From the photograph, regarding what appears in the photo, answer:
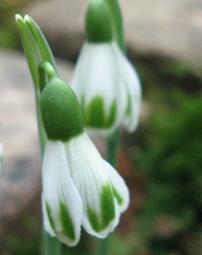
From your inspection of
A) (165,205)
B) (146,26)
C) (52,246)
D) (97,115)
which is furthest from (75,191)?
(146,26)

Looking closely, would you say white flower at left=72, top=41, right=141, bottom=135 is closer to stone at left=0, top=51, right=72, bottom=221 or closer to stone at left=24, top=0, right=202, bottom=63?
stone at left=0, top=51, right=72, bottom=221

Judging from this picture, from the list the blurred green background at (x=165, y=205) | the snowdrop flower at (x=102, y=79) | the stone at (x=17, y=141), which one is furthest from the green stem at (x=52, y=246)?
the stone at (x=17, y=141)

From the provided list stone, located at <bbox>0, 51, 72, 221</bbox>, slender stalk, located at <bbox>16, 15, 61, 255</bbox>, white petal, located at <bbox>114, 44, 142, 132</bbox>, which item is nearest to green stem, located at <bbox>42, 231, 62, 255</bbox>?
slender stalk, located at <bbox>16, 15, 61, 255</bbox>

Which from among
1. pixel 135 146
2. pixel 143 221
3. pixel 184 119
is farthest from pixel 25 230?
pixel 135 146

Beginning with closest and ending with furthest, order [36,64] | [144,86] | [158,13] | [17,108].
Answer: [36,64] < [17,108] < [144,86] < [158,13]

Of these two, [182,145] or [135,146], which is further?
[135,146]

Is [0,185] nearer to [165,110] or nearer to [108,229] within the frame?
[165,110]

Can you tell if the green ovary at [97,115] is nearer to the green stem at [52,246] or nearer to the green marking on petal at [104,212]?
the green stem at [52,246]
